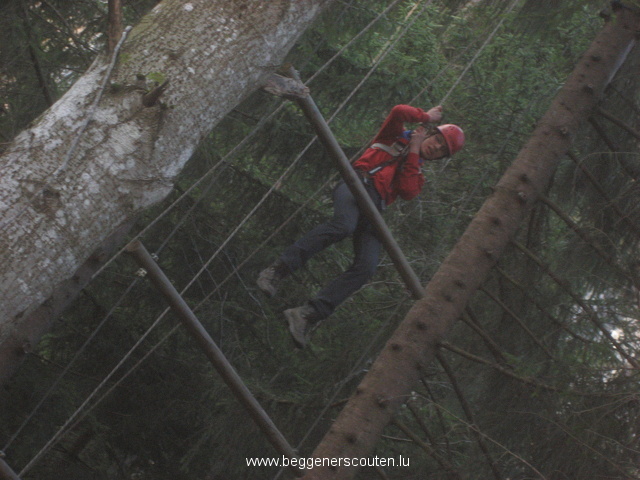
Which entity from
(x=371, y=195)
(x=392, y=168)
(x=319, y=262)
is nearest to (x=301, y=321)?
(x=371, y=195)

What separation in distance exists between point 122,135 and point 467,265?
2237 mm

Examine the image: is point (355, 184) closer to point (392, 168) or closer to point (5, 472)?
point (392, 168)

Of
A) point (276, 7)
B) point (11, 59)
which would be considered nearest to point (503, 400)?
point (276, 7)

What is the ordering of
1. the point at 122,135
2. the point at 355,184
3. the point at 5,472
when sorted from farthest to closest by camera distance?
1. the point at 355,184
2. the point at 5,472
3. the point at 122,135

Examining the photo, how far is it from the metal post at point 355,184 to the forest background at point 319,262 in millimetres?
876

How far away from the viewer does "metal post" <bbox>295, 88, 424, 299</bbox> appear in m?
3.49

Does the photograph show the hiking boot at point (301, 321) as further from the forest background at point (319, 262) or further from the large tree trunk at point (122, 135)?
the large tree trunk at point (122, 135)

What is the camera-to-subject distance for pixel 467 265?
3994 mm

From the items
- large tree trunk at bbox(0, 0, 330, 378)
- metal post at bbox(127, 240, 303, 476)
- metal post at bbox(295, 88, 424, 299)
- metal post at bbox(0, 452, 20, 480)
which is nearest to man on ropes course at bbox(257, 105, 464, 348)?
metal post at bbox(295, 88, 424, 299)

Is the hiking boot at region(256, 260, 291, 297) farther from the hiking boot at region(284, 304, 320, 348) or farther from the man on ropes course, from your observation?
the hiking boot at region(284, 304, 320, 348)

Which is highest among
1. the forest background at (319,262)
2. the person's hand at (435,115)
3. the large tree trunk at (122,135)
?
the large tree trunk at (122,135)

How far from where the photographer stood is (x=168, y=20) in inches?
105

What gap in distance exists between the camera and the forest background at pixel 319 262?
188 inches

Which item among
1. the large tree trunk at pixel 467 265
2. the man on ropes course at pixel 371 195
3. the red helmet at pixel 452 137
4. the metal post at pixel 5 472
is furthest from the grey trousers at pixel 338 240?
the metal post at pixel 5 472
